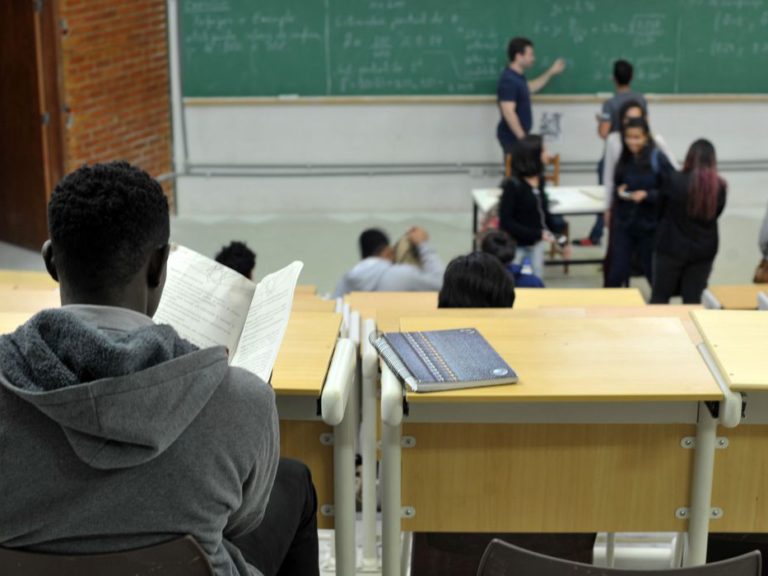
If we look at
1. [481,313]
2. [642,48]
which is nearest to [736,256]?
[642,48]

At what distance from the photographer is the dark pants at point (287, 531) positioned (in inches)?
87.4

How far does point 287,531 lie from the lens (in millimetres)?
2322

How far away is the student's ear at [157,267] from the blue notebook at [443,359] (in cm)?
72

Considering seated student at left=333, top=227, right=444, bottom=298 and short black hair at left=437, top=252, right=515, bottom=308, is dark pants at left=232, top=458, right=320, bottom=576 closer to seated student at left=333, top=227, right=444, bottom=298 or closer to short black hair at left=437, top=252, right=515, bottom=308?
short black hair at left=437, top=252, right=515, bottom=308

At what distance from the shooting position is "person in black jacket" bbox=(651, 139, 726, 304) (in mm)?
5602

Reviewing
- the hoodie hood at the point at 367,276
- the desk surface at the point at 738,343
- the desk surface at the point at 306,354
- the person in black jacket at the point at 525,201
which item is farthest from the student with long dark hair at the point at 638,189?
the desk surface at the point at 306,354

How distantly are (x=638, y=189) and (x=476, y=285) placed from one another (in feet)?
9.02

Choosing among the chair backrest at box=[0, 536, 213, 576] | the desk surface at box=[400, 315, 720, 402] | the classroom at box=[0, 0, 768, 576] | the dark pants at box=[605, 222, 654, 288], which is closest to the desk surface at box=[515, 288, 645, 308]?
the classroom at box=[0, 0, 768, 576]

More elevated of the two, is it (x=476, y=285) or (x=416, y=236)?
(x=476, y=285)

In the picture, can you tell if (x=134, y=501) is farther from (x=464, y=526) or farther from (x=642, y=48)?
(x=642, y=48)

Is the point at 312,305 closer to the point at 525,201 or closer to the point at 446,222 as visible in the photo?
the point at 525,201

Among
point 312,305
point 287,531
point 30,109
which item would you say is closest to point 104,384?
point 287,531

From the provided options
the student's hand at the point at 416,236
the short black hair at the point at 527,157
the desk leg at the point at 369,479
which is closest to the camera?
the desk leg at the point at 369,479

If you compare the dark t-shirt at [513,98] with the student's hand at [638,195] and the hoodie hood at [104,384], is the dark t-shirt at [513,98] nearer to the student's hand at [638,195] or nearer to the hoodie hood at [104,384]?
the student's hand at [638,195]
